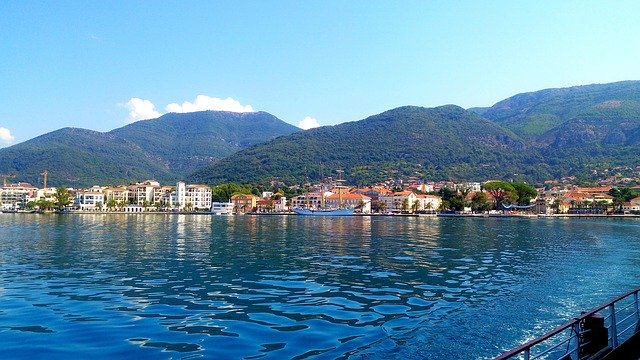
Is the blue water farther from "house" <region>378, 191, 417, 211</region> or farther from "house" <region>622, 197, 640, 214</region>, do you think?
"house" <region>378, 191, 417, 211</region>

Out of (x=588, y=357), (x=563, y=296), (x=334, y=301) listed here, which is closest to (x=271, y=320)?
(x=334, y=301)

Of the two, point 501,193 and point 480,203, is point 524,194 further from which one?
point 480,203

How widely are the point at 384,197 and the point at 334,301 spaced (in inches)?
6388

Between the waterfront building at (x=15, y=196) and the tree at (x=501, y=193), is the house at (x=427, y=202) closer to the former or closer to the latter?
the tree at (x=501, y=193)

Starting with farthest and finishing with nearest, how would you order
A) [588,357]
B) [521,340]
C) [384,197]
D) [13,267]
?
1. [384,197]
2. [13,267]
3. [521,340]
4. [588,357]

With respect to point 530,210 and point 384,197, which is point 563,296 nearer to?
point 530,210

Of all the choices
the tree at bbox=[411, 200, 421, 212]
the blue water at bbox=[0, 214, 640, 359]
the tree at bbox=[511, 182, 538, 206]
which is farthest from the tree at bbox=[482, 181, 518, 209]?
the blue water at bbox=[0, 214, 640, 359]

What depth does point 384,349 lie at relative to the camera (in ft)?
37.2

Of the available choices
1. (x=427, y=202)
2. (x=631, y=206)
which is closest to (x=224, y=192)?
(x=427, y=202)

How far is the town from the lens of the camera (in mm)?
151500

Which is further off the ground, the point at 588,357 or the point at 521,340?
the point at 588,357

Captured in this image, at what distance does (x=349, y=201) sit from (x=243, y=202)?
36.4m

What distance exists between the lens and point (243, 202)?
174 metres

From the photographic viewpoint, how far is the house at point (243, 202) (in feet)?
563
